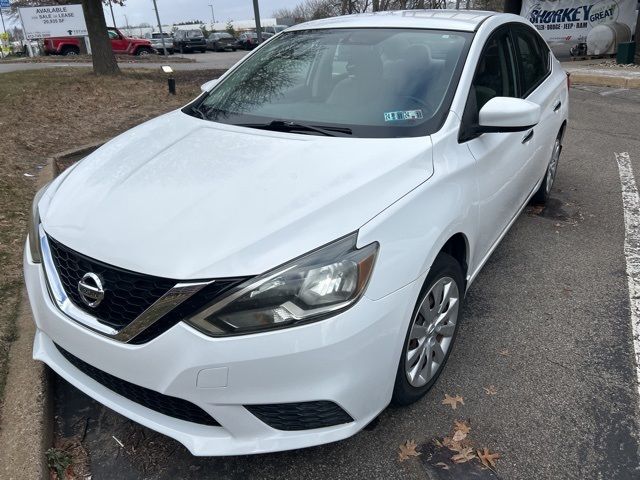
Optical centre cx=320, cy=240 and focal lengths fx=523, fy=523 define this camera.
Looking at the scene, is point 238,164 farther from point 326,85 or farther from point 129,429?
point 129,429

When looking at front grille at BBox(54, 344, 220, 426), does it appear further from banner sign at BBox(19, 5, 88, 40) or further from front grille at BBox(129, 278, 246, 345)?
banner sign at BBox(19, 5, 88, 40)

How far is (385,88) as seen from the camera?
2867 mm

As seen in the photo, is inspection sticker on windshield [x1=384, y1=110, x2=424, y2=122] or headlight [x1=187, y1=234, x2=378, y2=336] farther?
inspection sticker on windshield [x1=384, y1=110, x2=424, y2=122]

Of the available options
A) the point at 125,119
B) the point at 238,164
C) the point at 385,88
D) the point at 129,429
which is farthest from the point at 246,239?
the point at 125,119

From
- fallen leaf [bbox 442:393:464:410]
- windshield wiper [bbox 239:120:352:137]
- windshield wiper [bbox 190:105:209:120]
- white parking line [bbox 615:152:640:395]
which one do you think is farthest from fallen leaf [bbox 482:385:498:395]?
windshield wiper [bbox 190:105:209:120]

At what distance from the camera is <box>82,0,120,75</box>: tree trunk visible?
42.9 feet

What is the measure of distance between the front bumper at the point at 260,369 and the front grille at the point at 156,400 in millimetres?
22

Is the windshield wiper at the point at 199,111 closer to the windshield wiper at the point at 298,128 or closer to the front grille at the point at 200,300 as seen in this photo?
the windshield wiper at the point at 298,128

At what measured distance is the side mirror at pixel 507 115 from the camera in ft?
8.49

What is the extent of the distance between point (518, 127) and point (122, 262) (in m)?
1.99

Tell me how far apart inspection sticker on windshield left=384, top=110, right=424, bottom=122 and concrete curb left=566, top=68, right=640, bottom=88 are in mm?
12340

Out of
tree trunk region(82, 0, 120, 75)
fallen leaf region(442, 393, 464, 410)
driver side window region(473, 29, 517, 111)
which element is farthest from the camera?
tree trunk region(82, 0, 120, 75)

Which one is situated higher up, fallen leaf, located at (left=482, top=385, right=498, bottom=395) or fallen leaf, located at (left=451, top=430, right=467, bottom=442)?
fallen leaf, located at (left=451, top=430, right=467, bottom=442)

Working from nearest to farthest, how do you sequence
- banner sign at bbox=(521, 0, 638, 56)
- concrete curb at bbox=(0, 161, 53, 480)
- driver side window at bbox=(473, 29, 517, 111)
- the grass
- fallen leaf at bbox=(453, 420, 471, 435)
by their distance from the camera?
concrete curb at bbox=(0, 161, 53, 480) → fallen leaf at bbox=(453, 420, 471, 435) → driver side window at bbox=(473, 29, 517, 111) → the grass → banner sign at bbox=(521, 0, 638, 56)
